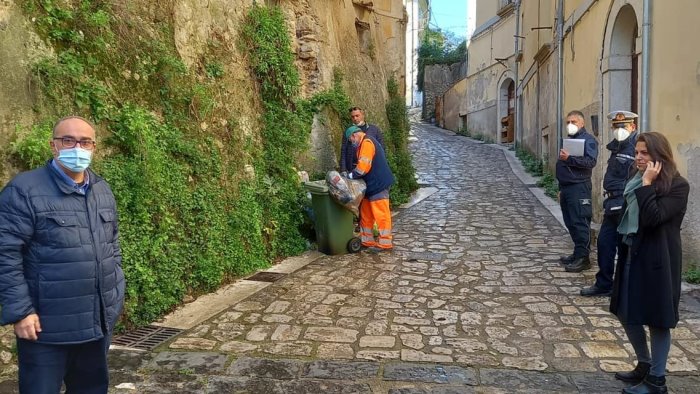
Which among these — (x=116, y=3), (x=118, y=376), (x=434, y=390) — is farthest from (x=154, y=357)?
(x=116, y=3)

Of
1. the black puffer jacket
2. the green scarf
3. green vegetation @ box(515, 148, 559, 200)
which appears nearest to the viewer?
the black puffer jacket

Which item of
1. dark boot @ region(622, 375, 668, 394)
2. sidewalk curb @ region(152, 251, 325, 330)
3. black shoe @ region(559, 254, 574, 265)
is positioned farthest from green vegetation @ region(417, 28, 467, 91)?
dark boot @ region(622, 375, 668, 394)

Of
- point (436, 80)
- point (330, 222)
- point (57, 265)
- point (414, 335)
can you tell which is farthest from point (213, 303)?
point (436, 80)

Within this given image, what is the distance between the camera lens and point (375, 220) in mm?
8266

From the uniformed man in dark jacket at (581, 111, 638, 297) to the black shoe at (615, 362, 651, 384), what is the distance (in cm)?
189

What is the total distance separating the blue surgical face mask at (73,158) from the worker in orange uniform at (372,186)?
17.1ft

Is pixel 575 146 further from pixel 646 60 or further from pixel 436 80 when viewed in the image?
pixel 436 80

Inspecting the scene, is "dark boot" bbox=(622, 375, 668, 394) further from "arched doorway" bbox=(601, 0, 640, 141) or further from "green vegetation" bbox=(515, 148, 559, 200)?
"green vegetation" bbox=(515, 148, 559, 200)

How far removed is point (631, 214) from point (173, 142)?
4289 mm

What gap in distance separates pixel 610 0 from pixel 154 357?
28.2 ft

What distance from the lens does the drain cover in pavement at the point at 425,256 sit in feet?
25.8

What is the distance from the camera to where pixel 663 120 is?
7.00 meters

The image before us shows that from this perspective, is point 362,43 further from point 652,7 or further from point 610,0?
point 652,7

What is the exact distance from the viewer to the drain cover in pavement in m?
7.87
